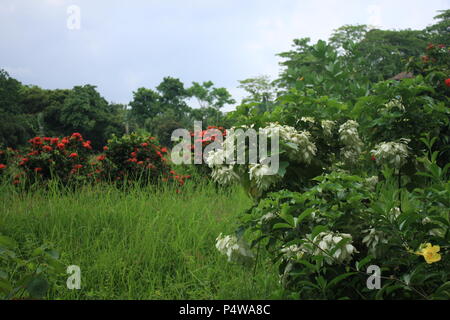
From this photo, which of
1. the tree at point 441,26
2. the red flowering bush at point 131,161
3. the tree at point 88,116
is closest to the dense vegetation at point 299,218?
the red flowering bush at point 131,161

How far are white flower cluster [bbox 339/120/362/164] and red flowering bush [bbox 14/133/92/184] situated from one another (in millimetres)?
4005

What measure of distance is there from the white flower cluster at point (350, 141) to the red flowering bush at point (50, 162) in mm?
4005

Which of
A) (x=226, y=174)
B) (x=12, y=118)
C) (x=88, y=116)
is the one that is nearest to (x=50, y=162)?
(x=226, y=174)

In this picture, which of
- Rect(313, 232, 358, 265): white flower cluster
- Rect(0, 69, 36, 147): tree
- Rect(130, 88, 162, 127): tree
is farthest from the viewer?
Rect(130, 88, 162, 127): tree

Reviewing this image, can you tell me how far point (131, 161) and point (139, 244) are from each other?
324cm

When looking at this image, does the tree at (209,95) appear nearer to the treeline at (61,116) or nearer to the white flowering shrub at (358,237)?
the treeline at (61,116)

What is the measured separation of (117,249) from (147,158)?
3.23m

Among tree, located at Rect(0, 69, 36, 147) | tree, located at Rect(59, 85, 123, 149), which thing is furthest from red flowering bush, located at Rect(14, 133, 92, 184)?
tree, located at Rect(59, 85, 123, 149)

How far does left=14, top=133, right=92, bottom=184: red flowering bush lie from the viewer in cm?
584

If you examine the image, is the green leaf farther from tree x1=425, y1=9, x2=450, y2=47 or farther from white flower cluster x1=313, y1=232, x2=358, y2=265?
tree x1=425, y1=9, x2=450, y2=47

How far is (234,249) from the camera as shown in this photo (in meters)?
2.27

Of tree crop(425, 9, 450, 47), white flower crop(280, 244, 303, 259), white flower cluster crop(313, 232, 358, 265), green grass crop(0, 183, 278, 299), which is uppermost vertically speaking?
tree crop(425, 9, 450, 47)

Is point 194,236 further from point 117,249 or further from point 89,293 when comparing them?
point 89,293
